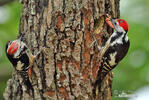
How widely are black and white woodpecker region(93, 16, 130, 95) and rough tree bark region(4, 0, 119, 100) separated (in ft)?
0.32

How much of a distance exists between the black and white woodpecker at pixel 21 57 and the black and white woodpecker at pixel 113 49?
1.00 m

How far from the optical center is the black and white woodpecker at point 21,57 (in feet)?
14.7

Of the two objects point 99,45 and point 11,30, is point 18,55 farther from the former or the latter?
point 11,30

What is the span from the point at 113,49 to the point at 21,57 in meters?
1.49

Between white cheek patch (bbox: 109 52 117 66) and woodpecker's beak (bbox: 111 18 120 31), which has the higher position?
woodpecker's beak (bbox: 111 18 120 31)

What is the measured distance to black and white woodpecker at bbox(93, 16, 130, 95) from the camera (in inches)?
176

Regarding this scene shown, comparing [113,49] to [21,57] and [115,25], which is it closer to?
[115,25]

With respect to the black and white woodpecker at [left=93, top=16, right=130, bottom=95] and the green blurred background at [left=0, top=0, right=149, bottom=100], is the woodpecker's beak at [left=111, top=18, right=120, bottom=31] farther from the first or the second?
the green blurred background at [left=0, top=0, right=149, bottom=100]

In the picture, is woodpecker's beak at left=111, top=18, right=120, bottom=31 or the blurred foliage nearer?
woodpecker's beak at left=111, top=18, right=120, bottom=31

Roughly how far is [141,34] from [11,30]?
10.4 ft

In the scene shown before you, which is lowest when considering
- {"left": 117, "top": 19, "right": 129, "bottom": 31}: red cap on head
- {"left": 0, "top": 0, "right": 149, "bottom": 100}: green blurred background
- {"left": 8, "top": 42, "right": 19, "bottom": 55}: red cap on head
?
{"left": 0, "top": 0, "right": 149, "bottom": 100}: green blurred background

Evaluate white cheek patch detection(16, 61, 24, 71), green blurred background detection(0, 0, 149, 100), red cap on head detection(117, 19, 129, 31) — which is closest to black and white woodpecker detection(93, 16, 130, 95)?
red cap on head detection(117, 19, 129, 31)

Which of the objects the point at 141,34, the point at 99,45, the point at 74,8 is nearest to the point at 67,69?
the point at 99,45

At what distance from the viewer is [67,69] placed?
4.32m
